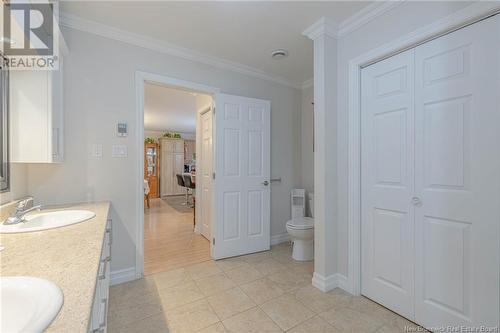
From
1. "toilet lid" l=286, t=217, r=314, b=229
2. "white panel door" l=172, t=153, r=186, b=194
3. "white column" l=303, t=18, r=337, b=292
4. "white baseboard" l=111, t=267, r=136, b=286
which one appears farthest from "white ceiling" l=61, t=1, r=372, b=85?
"white panel door" l=172, t=153, r=186, b=194

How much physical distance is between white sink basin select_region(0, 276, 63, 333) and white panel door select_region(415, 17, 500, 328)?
195cm

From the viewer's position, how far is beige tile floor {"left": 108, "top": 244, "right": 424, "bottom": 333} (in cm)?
162

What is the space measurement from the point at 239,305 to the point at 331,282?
2.75ft

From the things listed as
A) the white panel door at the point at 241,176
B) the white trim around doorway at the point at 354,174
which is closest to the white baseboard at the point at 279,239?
the white panel door at the point at 241,176

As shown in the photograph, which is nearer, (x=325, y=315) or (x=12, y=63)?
(x=12, y=63)

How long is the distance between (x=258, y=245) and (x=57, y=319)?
8.53ft

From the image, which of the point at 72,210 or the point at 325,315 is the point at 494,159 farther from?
the point at 72,210

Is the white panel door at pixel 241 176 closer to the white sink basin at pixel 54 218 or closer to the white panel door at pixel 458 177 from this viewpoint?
the white sink basin at pixel 54 218

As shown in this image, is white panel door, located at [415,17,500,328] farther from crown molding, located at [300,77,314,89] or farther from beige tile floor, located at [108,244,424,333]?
crown molding, located at [300,77,314,89]

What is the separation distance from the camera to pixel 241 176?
9.37 ft

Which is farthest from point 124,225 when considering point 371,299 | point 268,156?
point 371,299

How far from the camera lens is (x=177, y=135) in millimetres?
8523

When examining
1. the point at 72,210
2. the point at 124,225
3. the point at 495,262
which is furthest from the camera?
the point at 124,225

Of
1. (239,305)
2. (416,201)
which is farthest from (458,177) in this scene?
(239,305)
